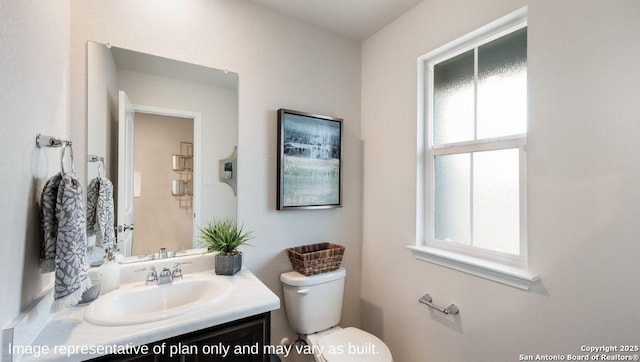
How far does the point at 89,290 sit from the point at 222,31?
1.43 metres

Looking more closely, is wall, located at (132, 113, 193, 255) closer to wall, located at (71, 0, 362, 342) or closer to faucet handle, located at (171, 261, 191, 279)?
faucet handle, located at (171, 261, 191, 279)

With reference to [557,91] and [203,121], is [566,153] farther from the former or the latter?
[203,121]

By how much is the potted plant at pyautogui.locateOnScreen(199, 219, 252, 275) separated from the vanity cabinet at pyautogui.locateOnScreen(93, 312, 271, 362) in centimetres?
39

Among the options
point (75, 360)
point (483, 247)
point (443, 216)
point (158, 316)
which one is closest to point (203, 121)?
point (158, 316)

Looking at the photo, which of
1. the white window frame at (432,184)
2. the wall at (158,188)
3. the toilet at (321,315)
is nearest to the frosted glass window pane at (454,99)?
the white window frame at (432,184)

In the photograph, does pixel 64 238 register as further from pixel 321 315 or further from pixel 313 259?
pixel 321 315

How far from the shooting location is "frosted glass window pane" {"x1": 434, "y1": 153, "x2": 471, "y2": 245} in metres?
1.54

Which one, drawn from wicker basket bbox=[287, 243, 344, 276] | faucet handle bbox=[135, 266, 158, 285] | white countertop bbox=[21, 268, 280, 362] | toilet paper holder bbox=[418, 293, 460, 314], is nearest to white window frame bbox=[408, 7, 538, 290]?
toilet paper holder bbox=[418, 293, 460, 314]

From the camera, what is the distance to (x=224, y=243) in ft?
4.90

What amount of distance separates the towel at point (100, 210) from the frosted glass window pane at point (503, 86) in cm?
184

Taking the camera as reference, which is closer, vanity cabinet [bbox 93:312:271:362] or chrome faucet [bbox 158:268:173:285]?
vanity cabinet [bbox 93:312:271:362]

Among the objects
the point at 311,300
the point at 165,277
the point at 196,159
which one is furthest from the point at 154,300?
the point at 311,300

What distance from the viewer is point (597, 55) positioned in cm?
102

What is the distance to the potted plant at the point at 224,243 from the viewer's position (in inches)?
57.1
